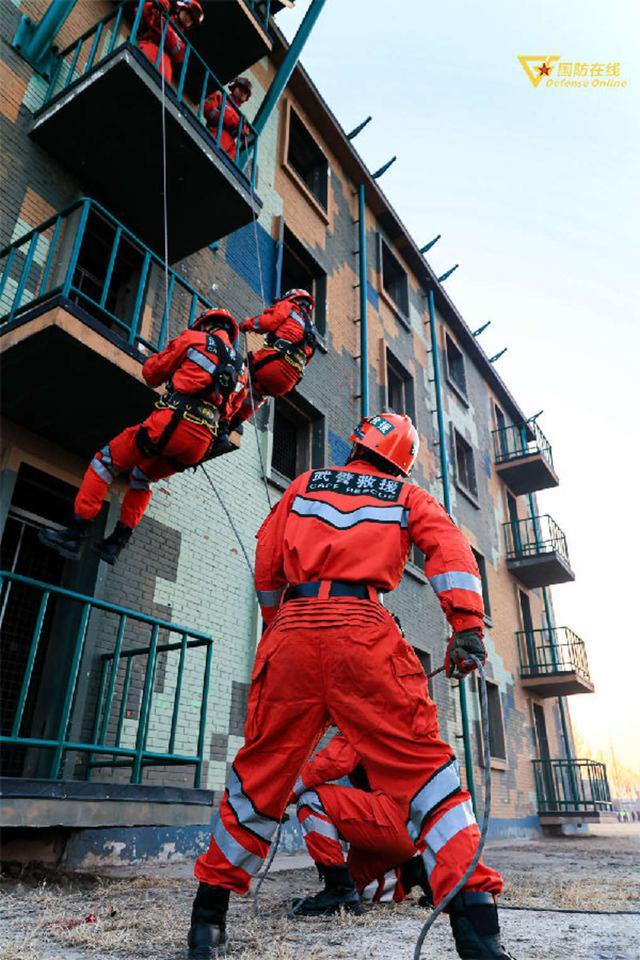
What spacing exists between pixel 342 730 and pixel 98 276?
19.3 feet

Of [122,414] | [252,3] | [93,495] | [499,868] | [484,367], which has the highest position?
[484,367]

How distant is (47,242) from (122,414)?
76.0 inches

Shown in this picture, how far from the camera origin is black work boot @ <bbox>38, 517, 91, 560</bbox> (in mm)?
4410

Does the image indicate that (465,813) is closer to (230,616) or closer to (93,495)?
(93,495)

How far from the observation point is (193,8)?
7.69 meters

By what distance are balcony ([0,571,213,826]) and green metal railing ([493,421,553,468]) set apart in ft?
45.3

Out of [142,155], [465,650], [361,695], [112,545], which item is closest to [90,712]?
[112,545]

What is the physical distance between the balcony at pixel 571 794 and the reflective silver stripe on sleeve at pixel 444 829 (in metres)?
14.8

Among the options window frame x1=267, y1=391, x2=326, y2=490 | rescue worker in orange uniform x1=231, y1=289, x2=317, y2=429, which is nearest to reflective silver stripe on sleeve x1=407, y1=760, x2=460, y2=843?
rescue worker in orange uniform x1=231, y1=289, x2=317, y2=429

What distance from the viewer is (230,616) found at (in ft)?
23.7

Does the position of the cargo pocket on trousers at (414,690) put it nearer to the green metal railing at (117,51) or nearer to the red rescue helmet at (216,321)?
the red rescue helmet at (216,321)

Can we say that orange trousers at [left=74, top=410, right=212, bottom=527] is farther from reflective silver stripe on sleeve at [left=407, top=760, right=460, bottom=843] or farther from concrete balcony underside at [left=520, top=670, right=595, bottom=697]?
concrete balcony underside at [left=520, top=670, right=595, bottom=697]

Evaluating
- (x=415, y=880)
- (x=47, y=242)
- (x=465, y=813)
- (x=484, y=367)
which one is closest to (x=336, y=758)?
(x=415, y=880)

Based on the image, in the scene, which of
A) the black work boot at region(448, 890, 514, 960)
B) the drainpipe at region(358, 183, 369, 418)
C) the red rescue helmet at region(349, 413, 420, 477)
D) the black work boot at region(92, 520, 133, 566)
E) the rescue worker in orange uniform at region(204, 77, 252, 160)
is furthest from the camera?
the drainpipe at region(358, 183, 369, 418)
